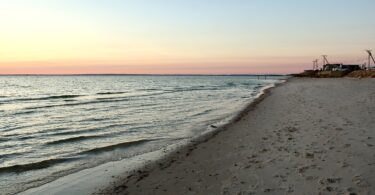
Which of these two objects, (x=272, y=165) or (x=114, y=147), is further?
(x=114, y=147)

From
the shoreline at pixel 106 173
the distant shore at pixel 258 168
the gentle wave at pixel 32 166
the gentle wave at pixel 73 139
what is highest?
the distant shore at pixel 258 168

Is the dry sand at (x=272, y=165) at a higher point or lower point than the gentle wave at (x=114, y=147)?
higher

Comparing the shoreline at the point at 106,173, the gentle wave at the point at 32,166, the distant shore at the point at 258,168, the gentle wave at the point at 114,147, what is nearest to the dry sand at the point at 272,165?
the distant shore at the point at 258,168

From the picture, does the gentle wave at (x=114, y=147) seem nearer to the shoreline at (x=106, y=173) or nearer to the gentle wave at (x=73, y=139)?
the shoreline at (x=106, y=173)

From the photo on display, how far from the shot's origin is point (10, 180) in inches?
373

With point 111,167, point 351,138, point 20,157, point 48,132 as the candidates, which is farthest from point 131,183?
point 48,132

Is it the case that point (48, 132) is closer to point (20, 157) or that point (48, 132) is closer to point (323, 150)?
point (20, 157)

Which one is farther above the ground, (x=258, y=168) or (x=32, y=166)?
(x=258, y=168)

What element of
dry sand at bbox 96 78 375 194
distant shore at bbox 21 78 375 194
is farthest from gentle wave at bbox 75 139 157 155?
dry sand at bbox 96 78 375 194

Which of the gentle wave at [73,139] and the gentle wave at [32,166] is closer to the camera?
the gentle wave at [32,166]

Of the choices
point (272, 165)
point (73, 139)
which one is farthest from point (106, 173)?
point (73, 139)

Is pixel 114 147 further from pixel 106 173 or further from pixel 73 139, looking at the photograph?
pixel 106 173

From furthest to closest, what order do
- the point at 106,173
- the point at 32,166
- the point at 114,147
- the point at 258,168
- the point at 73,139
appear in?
the point at 73,139, the point at 114,147, the point at 32,166, the point at 106,173, the point at 258,168

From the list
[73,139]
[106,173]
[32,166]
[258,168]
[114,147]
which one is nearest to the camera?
[258,168]
